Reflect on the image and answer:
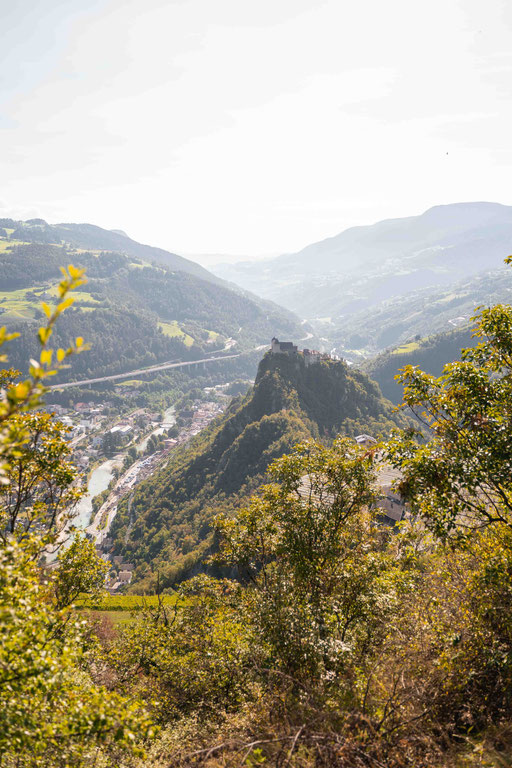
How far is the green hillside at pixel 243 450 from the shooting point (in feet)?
284

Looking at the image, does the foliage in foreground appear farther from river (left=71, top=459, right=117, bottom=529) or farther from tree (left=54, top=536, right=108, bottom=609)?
river (left=71, top=459, right=117, bottom=529)

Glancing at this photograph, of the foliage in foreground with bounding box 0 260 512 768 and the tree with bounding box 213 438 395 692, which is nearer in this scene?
the foliage in foreground with bounding box 0 260 512 768

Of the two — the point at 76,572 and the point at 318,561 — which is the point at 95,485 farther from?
the point at 318,561

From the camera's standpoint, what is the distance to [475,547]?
41.6 ft

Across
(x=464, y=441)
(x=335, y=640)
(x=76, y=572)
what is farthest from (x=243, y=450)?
(x=464, y=441)

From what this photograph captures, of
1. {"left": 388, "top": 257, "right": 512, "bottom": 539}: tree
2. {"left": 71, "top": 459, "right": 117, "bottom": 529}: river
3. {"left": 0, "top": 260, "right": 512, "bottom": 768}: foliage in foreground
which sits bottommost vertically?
{"left": 71, "top": 459, "right": 117, "bottom": 529}: river

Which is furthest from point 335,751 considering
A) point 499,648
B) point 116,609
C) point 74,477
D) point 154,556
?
point 154,556

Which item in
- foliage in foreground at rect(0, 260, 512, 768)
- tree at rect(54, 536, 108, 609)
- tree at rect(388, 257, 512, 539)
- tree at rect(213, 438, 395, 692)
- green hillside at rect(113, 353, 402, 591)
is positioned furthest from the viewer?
green hillside at rect(113, 353, 402, 591)

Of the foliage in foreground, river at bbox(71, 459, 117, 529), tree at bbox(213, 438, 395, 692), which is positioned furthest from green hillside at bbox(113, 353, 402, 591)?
the foliage in foreground

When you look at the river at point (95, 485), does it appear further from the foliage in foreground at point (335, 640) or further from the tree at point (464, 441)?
the tree at point (464, 441)

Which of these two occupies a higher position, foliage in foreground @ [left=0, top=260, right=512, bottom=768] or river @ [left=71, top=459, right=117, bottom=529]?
foliage in foreground @ [left=0, top=260, right=512, bottom=768]

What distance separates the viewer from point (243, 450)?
99.6 m

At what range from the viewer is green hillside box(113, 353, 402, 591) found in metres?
86.5

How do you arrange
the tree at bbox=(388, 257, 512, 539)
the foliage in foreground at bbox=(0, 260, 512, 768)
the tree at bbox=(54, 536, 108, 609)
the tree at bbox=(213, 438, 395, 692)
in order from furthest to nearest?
the tree at bbox=(54, 536, 108, 609)
the tree at bbox=(213, 438, 395, 692)
the tree at bbox=(388, 257, 512, 539)
the foliage in foreground at bbox=(0, 260, 512, 768)
